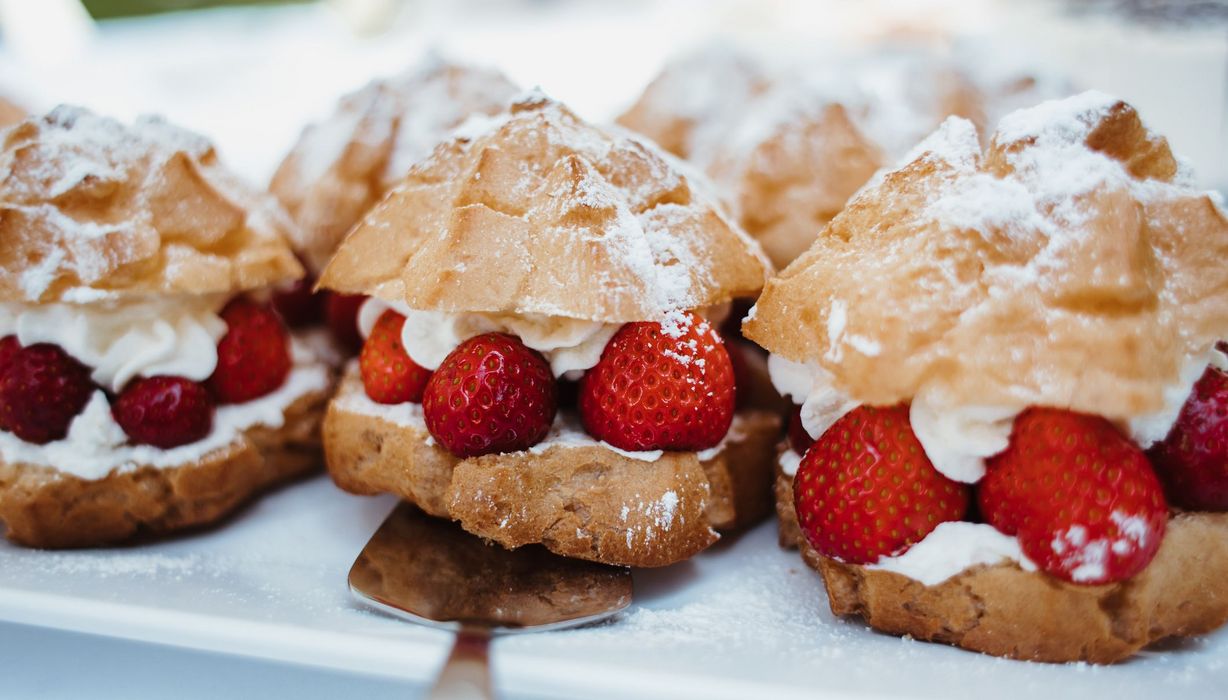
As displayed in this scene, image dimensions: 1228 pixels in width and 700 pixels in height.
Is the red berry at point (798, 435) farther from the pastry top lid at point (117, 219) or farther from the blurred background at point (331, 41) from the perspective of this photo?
the blurred background at point (331, 41)

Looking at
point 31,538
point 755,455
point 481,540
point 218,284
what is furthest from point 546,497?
point 31,538

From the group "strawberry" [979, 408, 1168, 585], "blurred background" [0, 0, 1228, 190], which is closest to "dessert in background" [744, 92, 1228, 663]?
"strawberry" [979, 408, 1168, 585]

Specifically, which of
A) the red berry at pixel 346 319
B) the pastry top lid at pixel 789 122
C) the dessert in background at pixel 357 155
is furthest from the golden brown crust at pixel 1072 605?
the dessert in background at pixel 357 155

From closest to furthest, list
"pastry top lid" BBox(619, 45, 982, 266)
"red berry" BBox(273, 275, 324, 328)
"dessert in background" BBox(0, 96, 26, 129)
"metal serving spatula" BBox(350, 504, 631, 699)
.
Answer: "metal serving spatula" BBox(350, 504, 631, 699), "pastry top lid" BBox(619, 45, 982, 266), "red berry" BBox(273, 275, 324, 328), "dessert in background" BBox(0, 96, 26, 129)

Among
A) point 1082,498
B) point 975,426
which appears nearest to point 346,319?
point 975,426

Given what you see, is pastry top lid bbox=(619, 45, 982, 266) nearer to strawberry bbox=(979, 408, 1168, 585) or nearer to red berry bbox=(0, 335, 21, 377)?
strawberry bbox=(979, 408, 1168, 585)

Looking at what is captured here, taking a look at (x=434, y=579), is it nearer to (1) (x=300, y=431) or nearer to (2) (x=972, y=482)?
(1) (x=300, y=431)

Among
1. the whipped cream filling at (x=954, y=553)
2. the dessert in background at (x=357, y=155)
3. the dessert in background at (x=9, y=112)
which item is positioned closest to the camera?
the whipped cream filling at (x=954, y=553)
